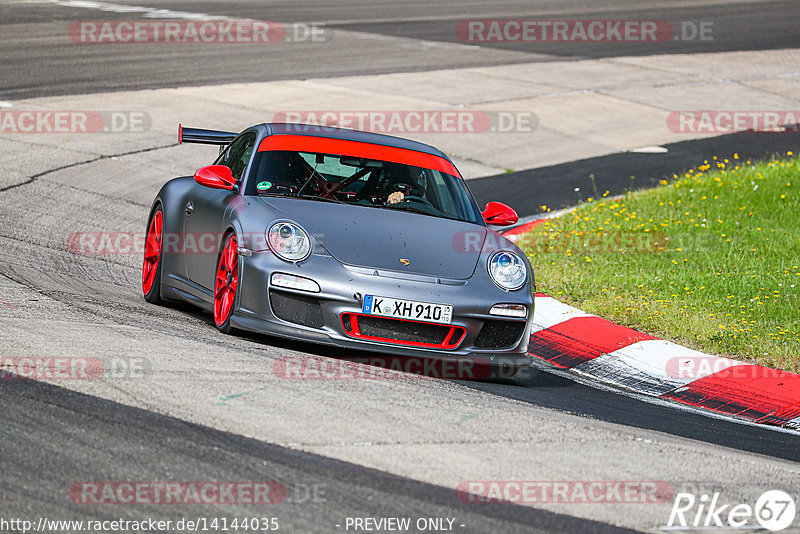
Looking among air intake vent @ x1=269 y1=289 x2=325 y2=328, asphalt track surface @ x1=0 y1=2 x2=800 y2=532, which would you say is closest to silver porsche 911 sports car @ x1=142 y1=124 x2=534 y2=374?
air intake vent @ x1=269 y1=289 x2=325 y2=328

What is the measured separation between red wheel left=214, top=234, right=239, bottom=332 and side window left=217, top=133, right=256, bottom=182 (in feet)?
2.72

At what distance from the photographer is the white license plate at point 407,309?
650cm

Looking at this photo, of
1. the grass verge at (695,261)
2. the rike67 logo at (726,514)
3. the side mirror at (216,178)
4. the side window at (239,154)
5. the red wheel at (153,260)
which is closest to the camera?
the rike67 logo at (726,514)

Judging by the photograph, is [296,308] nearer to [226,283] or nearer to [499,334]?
[226,283]

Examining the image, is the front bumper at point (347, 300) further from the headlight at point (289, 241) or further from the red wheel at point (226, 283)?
the red wheel at point (226, 283)

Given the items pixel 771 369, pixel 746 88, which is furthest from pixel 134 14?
pixel 771 369

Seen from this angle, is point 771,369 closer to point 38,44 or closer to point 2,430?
point 2,430

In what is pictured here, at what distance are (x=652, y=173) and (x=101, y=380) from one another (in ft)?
36.9

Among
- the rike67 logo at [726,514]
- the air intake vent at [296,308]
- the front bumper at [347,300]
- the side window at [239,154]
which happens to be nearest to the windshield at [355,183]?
the side window at [239,154]

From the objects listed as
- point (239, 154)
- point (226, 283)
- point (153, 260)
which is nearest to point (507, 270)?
point (226, 283)

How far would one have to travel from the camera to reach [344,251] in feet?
22.1

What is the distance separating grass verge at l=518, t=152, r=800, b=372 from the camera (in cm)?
852

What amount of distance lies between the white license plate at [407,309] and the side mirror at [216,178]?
62.5 inches

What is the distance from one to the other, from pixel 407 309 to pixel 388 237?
628 millimetres
